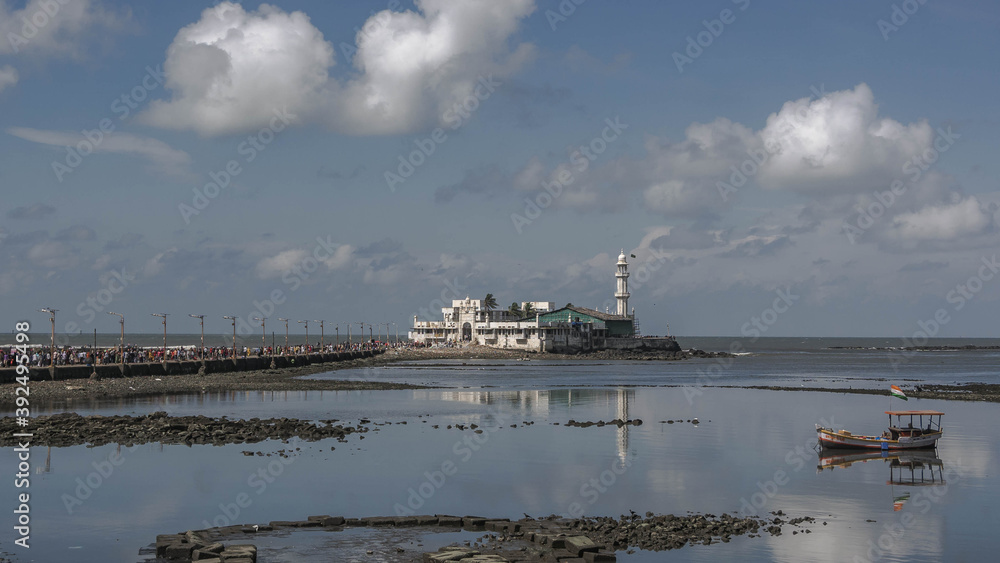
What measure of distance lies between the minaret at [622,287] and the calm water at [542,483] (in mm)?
132753

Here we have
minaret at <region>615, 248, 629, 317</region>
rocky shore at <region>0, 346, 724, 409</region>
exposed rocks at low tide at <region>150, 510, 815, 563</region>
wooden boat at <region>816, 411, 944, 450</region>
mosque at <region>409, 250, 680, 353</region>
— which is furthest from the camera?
minaret at <region>615, 248, 629, 317</region>

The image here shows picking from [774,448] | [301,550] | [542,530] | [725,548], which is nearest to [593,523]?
[542,530]

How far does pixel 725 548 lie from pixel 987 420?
120ft

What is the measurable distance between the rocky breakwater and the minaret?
144588 mm

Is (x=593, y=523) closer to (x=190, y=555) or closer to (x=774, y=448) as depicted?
(x=190, y=555)

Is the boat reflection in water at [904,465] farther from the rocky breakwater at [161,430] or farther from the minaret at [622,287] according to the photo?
the minaret at [622,287]

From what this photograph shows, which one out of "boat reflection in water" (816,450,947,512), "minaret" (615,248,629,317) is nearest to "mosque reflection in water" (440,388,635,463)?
"boat reflection in water" (816,450,947,512)

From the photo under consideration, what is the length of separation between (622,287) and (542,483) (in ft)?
518

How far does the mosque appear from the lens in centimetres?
17112

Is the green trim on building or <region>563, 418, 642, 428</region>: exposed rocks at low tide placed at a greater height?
the green trim on building

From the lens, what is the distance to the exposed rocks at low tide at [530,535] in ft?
62.8

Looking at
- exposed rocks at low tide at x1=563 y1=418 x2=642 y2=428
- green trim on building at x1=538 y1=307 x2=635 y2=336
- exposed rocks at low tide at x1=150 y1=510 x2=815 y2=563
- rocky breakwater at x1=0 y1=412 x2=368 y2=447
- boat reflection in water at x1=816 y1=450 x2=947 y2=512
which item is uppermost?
green trim on building at x1=538 y1=307 x2=635 y2=336

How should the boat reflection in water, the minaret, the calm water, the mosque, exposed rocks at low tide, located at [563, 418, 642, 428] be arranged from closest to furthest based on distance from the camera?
the calm water → the boat reflection in water → exposed rocks at low tide, located at [563, 418, 642, 428] → the mosque → the minaret

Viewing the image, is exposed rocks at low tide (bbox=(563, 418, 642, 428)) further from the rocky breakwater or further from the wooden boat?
the wooden boat
